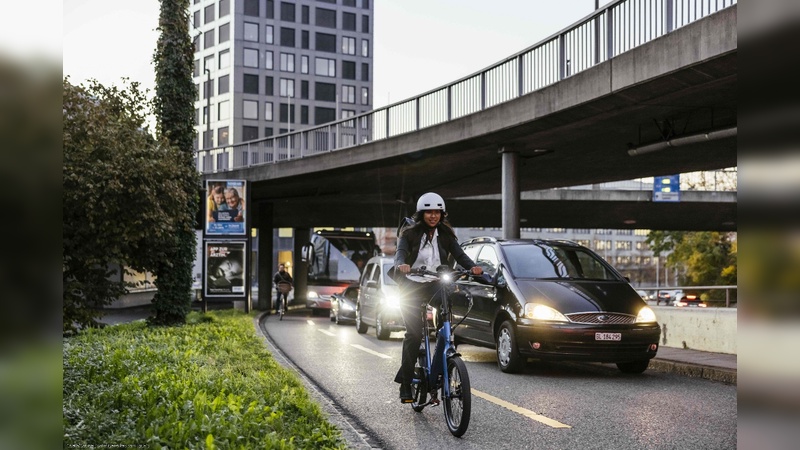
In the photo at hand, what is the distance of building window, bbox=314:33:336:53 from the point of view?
308 feet

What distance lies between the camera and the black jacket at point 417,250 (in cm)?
760

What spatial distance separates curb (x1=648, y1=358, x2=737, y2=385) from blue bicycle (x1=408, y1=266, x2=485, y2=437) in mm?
4954

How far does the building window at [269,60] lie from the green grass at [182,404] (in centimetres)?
8179

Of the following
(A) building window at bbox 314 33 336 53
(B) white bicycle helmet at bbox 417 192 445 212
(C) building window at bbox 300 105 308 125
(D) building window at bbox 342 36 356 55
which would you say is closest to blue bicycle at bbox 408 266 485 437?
(B) white bicycle helmet at bbox 417 192 445 212

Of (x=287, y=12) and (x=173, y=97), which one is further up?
(x=287, y=12)

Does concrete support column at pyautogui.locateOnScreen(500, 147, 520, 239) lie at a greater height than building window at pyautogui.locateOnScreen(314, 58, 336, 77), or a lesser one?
lesser

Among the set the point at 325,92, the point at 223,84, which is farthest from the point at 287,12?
the point at 223,84

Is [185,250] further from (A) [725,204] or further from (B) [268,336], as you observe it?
(A) [725,204]

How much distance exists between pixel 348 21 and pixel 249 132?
1745cm

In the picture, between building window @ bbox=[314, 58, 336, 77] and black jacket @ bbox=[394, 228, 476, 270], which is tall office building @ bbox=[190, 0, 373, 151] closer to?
building window @ bbox=[314, 58, 336, 77]

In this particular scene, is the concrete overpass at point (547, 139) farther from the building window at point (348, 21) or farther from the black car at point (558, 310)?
the building window at point (348, 21)

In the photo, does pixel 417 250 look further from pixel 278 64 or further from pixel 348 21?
pixel 348 21

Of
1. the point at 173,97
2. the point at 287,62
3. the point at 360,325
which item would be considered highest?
the point at 287,62

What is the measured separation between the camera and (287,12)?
3615 inches
